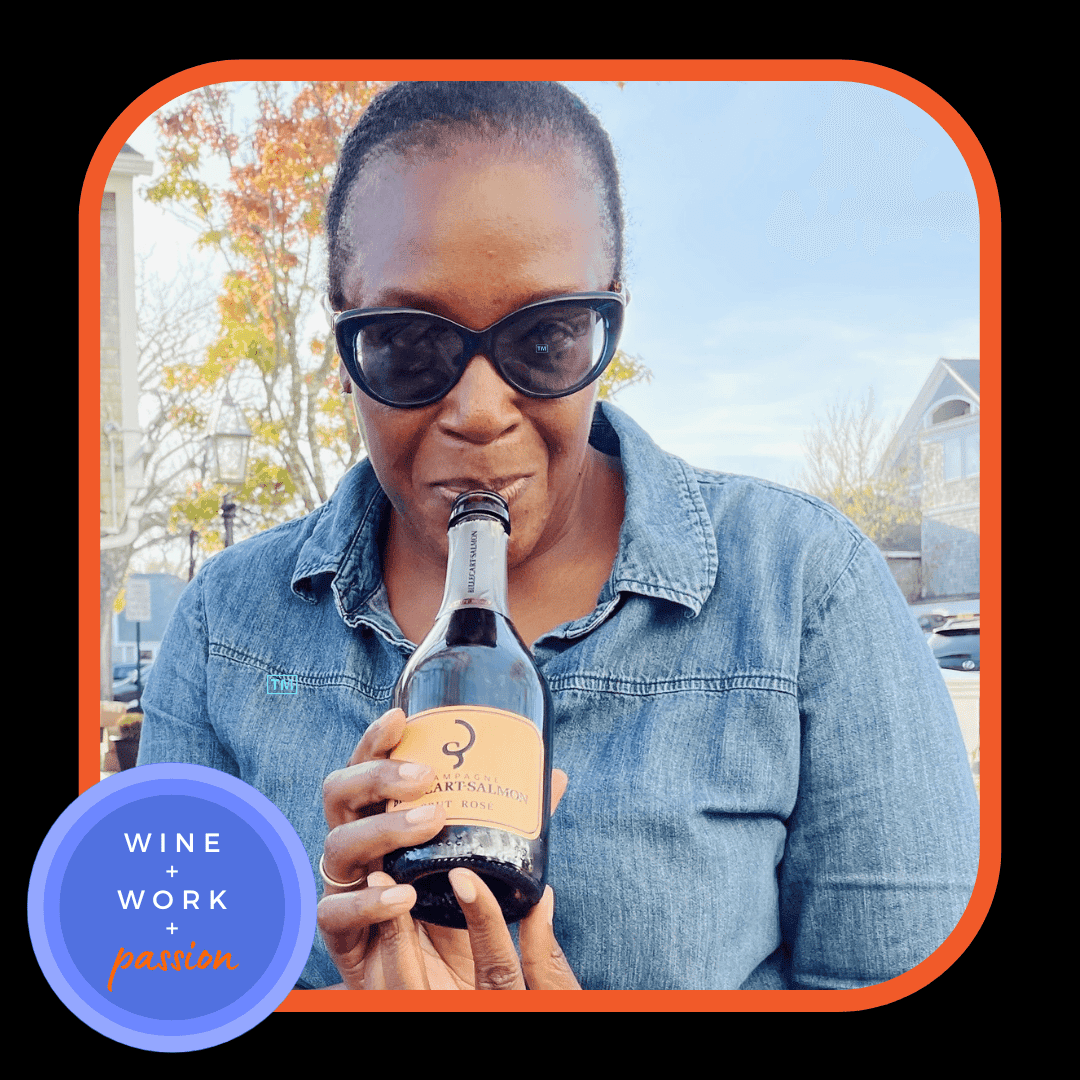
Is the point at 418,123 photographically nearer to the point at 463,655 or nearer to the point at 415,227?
the point at 415,227

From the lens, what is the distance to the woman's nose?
144 centimetres

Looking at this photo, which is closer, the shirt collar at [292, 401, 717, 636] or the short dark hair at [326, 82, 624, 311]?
the short dark hair at [326, 82, 624, 311]

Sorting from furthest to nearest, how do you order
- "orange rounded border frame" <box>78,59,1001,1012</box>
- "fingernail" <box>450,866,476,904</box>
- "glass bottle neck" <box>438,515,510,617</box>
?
"orange rounded border frame" <box>78,59,1001,1012</box>
"glass bottle neck" <box>438,515,510,617</box>
"fingernail" <box>450,866,476,904</box>

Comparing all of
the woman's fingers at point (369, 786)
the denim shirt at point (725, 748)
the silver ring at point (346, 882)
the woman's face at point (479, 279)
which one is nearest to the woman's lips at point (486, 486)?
the woman's face at point (479, 279)

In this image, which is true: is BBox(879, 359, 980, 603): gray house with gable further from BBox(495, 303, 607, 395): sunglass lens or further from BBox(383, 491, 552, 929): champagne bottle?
BBox(383, 491, 552, 929): champagne bottle

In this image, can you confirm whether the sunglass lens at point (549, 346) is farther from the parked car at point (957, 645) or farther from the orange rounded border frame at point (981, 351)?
the parked car at point (957, 645)

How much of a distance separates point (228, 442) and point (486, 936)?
901 mm

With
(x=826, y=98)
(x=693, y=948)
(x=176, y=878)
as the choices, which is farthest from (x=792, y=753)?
(x=826, y=98)

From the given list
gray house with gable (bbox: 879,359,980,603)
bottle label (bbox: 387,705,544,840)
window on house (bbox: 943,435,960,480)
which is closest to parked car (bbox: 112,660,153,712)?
bottle label (bbox: 387,705,544,840)

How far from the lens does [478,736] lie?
1.20 metres

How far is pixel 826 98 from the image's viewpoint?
1.62 m

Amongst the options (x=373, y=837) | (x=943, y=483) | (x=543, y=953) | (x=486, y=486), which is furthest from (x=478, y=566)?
(x=943, y=483)

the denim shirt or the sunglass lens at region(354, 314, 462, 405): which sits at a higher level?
the sunglass lens at region(354, 314, 462, 405)

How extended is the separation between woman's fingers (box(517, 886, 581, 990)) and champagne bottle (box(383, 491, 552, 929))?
0.04 metres
